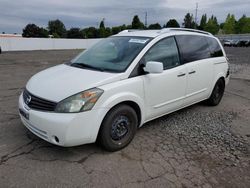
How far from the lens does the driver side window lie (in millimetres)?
3854

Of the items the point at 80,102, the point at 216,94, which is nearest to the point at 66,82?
the point at 80,102

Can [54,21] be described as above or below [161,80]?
above

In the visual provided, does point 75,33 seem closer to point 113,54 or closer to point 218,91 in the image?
point 218,91

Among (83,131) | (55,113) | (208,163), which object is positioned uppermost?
(55,113)

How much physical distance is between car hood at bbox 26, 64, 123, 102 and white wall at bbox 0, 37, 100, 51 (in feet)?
99.3

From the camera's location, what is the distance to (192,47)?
4.74 m

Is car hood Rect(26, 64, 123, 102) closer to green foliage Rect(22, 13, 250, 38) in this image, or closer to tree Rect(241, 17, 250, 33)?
green foliage Rect(22, 13, 250, 38)

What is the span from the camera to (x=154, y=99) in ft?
12.6

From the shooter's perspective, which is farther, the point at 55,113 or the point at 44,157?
the point at 44,157

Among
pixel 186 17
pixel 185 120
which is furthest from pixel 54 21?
pixel 185 120

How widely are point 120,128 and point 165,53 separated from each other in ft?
5.12

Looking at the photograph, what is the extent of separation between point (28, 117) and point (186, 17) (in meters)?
91.8

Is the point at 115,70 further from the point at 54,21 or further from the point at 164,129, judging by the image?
the point at 54,21

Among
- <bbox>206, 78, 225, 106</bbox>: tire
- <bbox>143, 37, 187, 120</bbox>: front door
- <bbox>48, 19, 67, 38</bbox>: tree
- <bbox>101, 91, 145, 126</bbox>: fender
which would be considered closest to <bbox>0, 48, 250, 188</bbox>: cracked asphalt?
<bbox>143, 37, 187, 120</bbox>: front door
